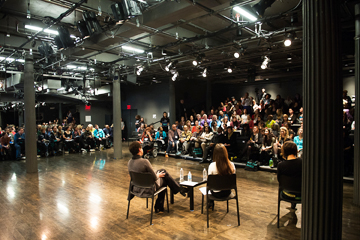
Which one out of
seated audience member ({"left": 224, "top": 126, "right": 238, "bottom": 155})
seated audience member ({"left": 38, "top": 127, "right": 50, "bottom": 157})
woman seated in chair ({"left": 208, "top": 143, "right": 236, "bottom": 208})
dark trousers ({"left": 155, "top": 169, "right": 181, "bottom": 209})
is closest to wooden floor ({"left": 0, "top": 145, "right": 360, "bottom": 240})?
dark trousers ({"left": 155, "top": 169, "right": 181, "bottom": 209})

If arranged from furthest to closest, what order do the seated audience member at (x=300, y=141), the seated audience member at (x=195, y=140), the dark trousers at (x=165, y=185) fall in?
the seated audience member at (x=195, y=140) → the seated audience member at (x=300, y=141) → the dark trousers at (x=165, y=185)

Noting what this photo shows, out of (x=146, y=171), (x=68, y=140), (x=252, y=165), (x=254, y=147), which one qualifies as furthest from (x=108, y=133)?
(x=146, y=171)

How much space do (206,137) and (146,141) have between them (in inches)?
94.7

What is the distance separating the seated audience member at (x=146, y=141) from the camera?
9.41 meters

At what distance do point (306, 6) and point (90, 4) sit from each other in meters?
4.37

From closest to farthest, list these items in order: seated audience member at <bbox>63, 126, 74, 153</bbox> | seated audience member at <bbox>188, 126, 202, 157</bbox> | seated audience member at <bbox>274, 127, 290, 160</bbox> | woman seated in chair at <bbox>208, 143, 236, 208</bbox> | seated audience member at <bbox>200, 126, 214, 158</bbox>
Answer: woman seated in chair at <bbox>208, 143, 236, 208</bbox>
seated audience member at <bbox>274, 127, 290, 160</bbox>
seated audience member at <bbox>200, 126, 214, 158</bbox>
seated audience member at <bbox>188, 126, 202, 157</bbox>
seated audience member at <bbox>63, 126, 74, 153</bbox>

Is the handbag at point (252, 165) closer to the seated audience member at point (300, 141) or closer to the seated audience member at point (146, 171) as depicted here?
the seated audience member at point (300, 141)

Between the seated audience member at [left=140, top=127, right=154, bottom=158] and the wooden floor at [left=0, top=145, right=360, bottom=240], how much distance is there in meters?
3.02

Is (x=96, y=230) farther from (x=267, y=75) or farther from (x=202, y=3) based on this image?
(x=267, y=75)

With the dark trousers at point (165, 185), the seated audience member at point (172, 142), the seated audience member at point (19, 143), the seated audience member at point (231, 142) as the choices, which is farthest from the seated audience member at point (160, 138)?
the dark trousers at point (165, 185)

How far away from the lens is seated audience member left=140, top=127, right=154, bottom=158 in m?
9.41

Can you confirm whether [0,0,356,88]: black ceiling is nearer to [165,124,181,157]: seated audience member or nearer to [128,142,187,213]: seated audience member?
[128,142,187,213]: seated audience member

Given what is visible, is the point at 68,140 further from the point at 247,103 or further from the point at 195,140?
the point at 247,103

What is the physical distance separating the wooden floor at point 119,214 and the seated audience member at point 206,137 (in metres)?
2.36
